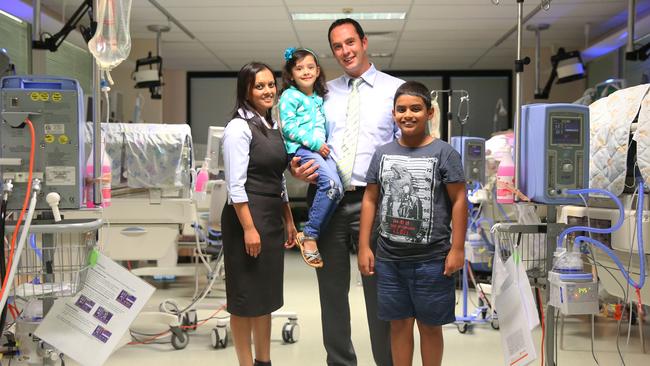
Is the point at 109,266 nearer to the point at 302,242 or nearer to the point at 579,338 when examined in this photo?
the point at 302,242

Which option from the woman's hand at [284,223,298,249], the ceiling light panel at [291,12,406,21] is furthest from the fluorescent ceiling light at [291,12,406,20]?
the woman's hand at [284,223,298,249]

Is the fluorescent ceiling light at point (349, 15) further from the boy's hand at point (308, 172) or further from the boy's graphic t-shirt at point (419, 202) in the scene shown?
the boy's graphic t-shirt at point (419, 202)

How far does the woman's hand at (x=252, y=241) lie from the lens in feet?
7.93

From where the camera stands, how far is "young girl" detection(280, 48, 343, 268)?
90.0 inches

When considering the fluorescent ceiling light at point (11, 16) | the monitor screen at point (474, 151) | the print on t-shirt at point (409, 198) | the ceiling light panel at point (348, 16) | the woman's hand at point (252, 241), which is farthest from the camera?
the ceiling light panel at point (348, 16)

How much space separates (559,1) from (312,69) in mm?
4145

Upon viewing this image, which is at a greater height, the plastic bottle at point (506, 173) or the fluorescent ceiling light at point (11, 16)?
the fluorescent ceiling light at point (11, 16)

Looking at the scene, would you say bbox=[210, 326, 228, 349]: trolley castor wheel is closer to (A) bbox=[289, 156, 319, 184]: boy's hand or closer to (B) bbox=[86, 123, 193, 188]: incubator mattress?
(B) bbox=[86, 123, 193, 188]: incubator mattress

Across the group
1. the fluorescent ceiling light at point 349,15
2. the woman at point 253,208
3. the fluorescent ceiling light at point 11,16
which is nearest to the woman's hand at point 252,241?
the woman at point 253,208

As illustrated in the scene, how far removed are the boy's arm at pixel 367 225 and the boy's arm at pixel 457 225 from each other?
10.4 inches

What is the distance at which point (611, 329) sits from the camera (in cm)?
411

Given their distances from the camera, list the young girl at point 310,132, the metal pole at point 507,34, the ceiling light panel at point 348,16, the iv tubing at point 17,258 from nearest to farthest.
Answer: the iv tubing at point 17,258
the young girl at point 310,132
the metal pole at point 507,34
the ceiling light panel at point 348,16

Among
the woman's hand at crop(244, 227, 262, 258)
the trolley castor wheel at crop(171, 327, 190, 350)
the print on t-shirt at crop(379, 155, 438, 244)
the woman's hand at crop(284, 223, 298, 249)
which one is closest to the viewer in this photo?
the print on t-shirt at crop(379, 155, 438, 244)

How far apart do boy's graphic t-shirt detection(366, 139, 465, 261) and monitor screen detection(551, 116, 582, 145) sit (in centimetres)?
34
